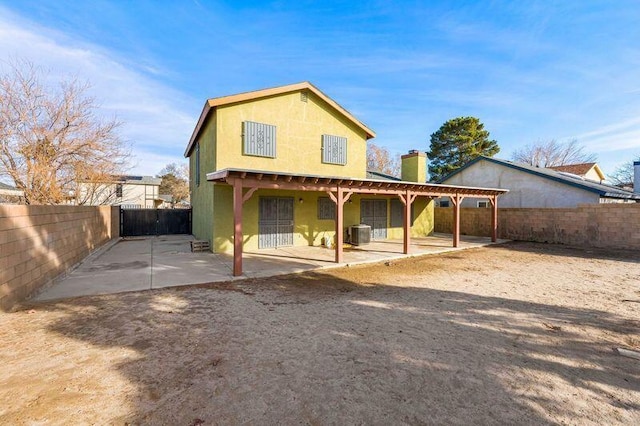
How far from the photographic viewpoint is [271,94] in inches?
432

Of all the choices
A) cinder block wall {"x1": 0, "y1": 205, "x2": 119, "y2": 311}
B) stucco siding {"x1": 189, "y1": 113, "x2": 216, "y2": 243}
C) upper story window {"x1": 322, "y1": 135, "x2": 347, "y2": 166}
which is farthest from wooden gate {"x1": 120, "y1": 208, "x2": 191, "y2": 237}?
upper story window {"x1": 322, "y1": 135, "x2": 347, "y2": 166}

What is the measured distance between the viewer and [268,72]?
1480 cm

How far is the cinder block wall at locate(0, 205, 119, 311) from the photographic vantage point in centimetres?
466

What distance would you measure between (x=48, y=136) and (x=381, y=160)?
33.8m

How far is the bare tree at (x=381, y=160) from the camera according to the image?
126 ft

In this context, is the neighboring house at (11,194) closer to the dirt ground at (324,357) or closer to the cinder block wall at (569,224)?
the dirt ground at (324,357)

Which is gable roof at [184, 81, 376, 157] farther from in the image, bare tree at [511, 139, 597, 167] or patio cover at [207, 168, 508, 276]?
bare tree at [511, 139, 597, 167]

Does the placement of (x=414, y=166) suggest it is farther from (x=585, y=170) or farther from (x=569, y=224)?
(x=585, y=170)

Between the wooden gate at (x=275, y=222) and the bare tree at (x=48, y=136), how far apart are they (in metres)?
9.52

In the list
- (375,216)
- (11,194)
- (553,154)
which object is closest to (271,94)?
(375,216)

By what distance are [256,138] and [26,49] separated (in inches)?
395

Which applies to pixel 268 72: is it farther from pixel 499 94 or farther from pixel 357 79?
pixel 499 94

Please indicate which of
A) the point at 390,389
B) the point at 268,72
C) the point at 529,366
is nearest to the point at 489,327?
the point at 529,366

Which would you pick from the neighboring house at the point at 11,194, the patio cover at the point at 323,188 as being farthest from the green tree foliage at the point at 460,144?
the neighboring house at the point at 11,194
